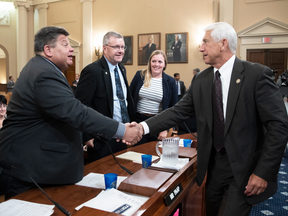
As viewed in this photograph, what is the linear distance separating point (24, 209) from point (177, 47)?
8.72 meters

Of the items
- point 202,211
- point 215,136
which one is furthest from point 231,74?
point 202,211

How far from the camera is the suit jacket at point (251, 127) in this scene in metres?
1.34

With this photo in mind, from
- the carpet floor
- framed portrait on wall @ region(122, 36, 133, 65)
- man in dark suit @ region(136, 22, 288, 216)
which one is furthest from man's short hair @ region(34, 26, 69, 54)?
framed portrait on wall @ region(122, 36, 133, 65)

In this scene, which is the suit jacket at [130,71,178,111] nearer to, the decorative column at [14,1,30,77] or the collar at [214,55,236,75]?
the collar at [214,55,236,75]

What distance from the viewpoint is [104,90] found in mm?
2396

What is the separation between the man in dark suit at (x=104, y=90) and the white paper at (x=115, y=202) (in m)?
1.11

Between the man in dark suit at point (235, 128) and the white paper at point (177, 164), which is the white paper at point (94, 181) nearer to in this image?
the white paper at point (177, 164)

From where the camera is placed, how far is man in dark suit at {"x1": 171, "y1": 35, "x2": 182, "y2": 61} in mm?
9219

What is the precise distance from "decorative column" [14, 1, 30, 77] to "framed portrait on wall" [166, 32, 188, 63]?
7.18 m

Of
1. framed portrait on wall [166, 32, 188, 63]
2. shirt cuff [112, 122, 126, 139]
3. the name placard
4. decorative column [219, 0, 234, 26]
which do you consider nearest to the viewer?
the name placard

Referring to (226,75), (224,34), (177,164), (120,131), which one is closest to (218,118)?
(226,75)

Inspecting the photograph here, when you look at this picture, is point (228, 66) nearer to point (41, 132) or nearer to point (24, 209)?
point (41, 132)

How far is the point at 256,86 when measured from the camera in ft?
4.58

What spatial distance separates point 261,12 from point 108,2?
5.71 m
